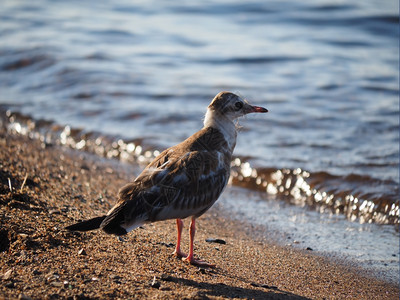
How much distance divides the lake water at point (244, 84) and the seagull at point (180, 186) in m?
2.44

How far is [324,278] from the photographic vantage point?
558 cm

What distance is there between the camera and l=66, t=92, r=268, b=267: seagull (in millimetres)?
4750

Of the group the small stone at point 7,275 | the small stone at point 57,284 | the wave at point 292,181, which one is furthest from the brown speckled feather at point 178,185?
the wave at point 292,181

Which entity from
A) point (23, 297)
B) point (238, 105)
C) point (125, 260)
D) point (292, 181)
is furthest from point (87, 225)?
point (292, 181)

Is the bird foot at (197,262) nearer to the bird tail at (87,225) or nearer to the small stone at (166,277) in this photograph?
the small stone at (166,277)

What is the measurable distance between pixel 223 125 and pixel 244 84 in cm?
705

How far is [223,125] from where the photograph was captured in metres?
5.84

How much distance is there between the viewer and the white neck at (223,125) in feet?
19.0

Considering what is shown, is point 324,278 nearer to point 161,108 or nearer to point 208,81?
point 161,108

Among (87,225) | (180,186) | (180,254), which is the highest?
(180,186)

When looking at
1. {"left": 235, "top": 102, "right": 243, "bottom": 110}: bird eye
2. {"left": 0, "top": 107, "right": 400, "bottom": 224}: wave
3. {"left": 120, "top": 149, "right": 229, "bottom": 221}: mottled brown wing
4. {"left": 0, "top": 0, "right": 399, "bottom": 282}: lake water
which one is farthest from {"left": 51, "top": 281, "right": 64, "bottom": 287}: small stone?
{"left": 0, "top": 107, "right": 400, "bottom": 224}: wave

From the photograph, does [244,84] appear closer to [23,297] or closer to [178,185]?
[178,185]

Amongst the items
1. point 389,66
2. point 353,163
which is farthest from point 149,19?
point 353,163

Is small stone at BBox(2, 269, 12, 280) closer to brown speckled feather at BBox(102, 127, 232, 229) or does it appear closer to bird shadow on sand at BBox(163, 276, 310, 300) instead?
brown speckled feather at BBox(102, 127, 232, 229)
